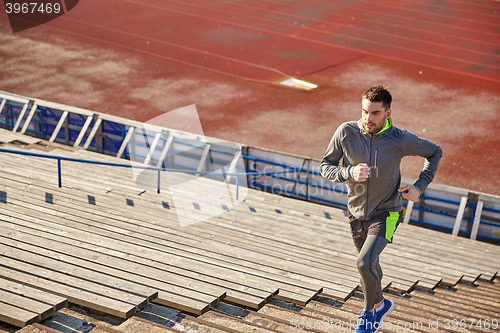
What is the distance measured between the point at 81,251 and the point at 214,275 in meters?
1.52

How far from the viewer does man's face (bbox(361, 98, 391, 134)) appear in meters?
4.68

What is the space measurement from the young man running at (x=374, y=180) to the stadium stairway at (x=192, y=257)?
2.71 feet

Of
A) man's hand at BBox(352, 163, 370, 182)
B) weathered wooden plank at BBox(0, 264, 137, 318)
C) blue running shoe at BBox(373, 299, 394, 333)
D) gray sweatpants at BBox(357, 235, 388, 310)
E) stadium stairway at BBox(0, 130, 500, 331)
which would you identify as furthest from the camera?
stadium stairway at BBox(0, 130, 500, 331)

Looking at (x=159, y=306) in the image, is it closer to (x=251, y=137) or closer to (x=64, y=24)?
(x=251, y=137)

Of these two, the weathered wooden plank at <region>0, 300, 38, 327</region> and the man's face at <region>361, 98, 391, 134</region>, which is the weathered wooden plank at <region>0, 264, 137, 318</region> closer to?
the weathered wooden plank at <region>0, 300, 38, 327</region>

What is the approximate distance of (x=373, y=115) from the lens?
186 inches

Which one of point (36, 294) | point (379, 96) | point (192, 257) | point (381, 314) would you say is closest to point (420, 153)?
point (379, 96)

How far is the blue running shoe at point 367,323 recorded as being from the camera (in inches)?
190

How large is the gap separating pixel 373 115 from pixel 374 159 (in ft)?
1.39

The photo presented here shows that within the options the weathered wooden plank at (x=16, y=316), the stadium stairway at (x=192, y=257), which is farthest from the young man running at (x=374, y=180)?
the weathered wooden plank at (x=16, y=316)

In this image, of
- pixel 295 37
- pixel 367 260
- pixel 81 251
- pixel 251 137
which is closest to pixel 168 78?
pixel 251 137

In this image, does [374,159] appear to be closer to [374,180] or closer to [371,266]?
[374,180]

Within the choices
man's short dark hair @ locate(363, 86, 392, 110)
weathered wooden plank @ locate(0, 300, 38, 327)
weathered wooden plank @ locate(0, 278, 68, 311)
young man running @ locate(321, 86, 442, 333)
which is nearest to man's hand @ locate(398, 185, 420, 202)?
young man running @ locate(321, 86, 442, 333)

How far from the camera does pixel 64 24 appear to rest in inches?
1083
